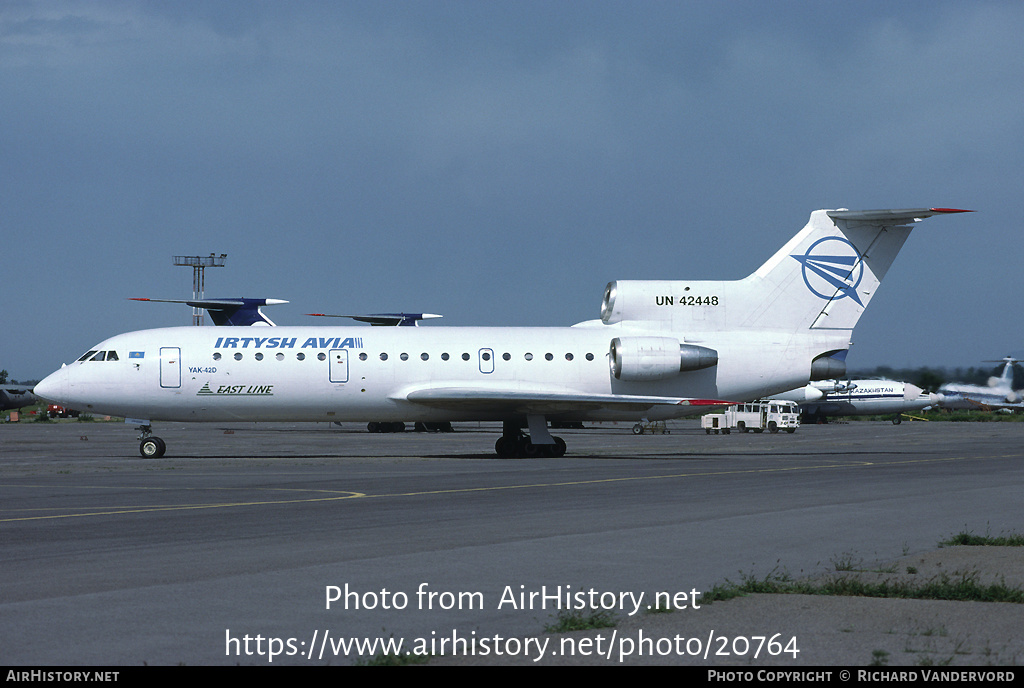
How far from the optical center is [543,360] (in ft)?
112

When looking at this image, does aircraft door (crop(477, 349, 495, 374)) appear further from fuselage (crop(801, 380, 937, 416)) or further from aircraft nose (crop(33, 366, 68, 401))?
fuselage (crop(801, 380, 937, 416))

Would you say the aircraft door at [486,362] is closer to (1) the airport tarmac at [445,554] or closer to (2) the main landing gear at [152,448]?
(1) the airport tarmac at [445,554]

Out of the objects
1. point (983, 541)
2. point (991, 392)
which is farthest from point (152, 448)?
point (991, 392)

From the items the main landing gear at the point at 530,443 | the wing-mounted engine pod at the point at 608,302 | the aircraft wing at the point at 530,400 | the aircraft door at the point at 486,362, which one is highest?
the wing-mounted engine pod at the point at 608,302

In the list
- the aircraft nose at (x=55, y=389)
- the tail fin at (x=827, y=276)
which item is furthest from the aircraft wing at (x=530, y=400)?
the aircraft nose at (x=55, y=389)

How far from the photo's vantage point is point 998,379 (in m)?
92.8

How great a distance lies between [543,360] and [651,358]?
A: 3382 mm

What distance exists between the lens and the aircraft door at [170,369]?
3212cm

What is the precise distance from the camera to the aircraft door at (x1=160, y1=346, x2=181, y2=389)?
1265 inches

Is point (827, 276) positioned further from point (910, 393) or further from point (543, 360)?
point (910, 393)

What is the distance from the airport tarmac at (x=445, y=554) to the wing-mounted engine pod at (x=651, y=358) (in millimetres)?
7672

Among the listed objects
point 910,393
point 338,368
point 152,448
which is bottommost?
point 152,448

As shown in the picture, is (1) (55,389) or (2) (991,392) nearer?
(1) (55,389)

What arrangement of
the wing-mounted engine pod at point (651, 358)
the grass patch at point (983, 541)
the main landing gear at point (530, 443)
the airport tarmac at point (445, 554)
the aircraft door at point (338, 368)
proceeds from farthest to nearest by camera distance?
1. the main landing gear at point (530, 443)
2. the wing-mounted engine pod at point (651, 358)
3. the aircraft door at point (338, 368)
4. the grass patch at point (983, 541)
5. the airport tarmac at point (445, 554)
